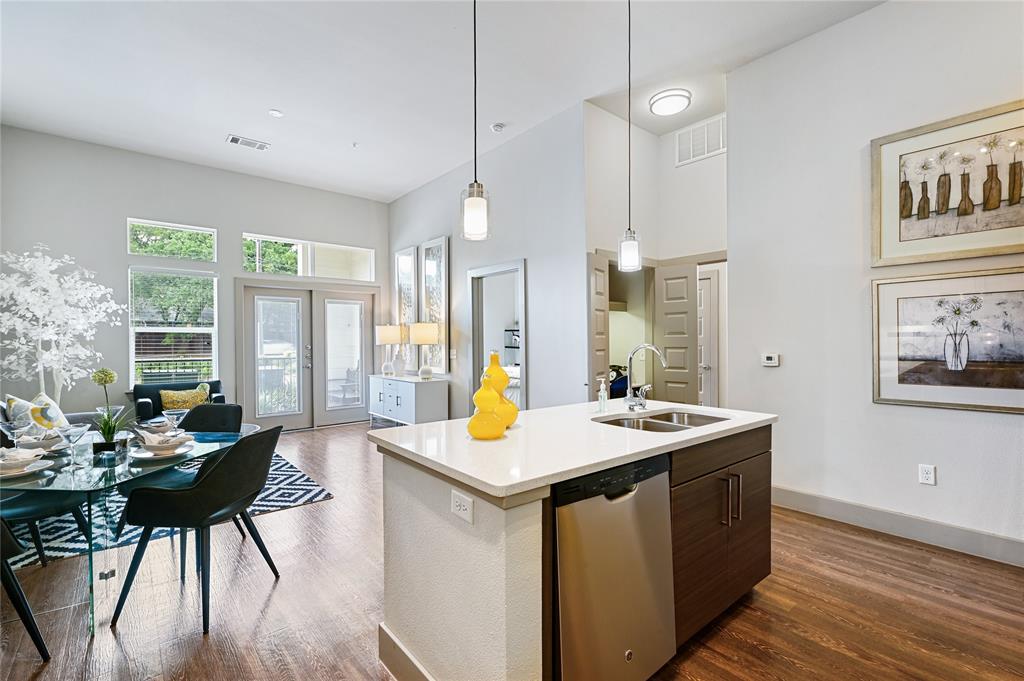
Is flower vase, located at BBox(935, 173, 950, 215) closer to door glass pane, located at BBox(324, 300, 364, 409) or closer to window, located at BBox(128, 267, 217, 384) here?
door glass pane, located at BBox(324, 300, 364, 409)

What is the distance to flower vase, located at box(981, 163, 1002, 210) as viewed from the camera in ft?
8.42

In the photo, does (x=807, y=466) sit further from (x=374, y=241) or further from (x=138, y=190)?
(x=138, y=190)

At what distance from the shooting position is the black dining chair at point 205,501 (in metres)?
1.99

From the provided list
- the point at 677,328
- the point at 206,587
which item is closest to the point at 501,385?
the point at 206,587

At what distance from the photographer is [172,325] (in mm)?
5641

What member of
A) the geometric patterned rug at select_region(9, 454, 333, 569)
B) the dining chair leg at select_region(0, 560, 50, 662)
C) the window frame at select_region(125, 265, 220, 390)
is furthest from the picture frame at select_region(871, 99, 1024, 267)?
the window frame at select_region(125, 265, 220, 390)

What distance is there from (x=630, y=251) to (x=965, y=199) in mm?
1908

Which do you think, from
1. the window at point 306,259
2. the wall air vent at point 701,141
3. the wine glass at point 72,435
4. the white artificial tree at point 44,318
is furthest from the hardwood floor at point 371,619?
the window at point 306,259

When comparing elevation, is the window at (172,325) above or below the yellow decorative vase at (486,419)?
above

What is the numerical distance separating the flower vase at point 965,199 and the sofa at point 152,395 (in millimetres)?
6482

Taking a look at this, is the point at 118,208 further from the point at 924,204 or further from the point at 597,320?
the point at 924,204

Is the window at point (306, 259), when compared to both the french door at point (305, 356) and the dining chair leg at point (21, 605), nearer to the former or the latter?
the french door at point (305, 356)

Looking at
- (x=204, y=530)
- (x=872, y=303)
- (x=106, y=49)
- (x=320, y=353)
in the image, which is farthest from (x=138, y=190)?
(x=872, y=303)

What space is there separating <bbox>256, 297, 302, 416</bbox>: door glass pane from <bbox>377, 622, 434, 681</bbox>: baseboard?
526 centimetres
